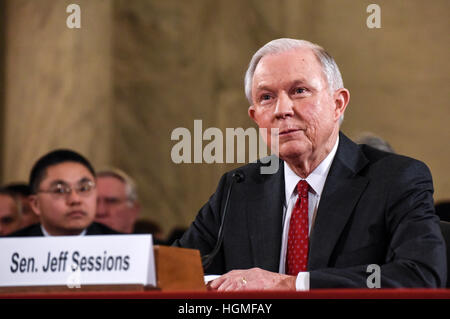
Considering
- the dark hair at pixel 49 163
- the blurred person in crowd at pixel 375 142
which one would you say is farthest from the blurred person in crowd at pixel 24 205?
the blurred person in crowd at pixel 375 142

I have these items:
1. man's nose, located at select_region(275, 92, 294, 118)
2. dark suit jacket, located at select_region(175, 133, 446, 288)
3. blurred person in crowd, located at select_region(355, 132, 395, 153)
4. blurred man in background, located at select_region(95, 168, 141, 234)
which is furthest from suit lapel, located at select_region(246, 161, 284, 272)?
blurred man in background, located at select_region(95, 168, 141, 234)

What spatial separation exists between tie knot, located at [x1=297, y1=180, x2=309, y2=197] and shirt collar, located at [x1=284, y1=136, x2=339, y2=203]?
0.02 m

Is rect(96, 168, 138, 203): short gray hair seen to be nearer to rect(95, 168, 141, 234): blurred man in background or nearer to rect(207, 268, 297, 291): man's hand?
rect(95, 168, 141, 234): blurred man in background

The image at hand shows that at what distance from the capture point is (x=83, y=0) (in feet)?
21.9

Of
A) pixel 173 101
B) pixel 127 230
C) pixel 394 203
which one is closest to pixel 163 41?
pixel 173 101

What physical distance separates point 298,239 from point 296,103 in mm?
492

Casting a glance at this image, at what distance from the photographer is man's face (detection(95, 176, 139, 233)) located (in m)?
5.25

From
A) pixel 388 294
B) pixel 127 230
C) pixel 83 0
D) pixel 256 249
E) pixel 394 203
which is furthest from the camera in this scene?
pixel 83 0

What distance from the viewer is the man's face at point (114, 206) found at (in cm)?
525

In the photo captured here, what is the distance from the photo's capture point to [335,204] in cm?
257

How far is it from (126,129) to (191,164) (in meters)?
0.67

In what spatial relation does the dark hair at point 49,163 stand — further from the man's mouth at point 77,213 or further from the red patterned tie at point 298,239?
the red patterned tie at point 298,239
